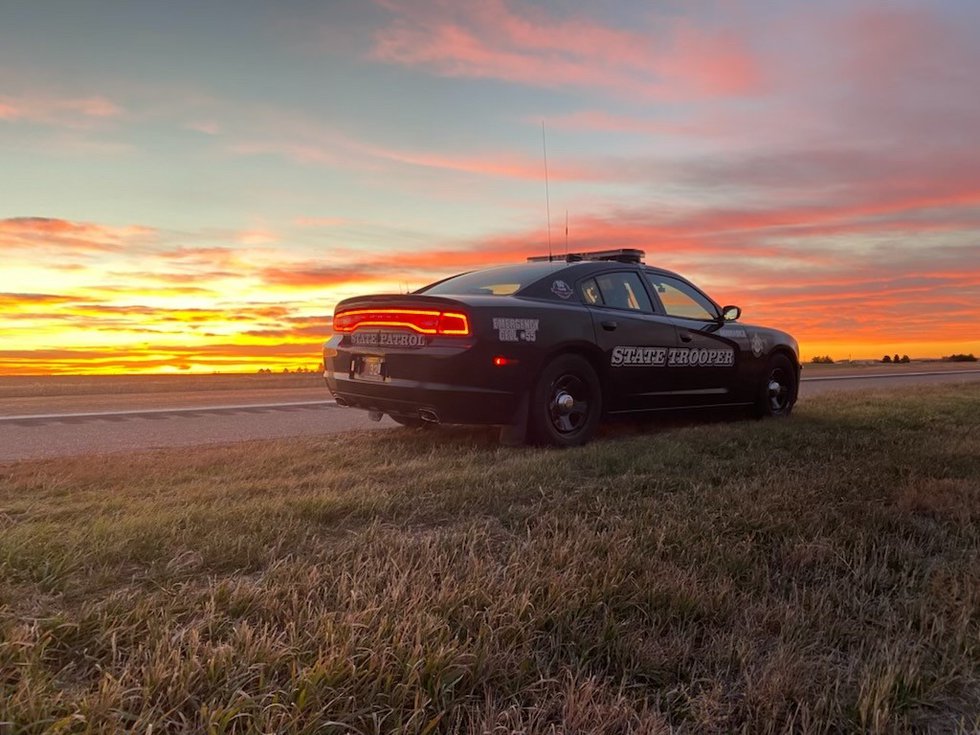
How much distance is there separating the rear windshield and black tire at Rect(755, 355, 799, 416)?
3124 mm

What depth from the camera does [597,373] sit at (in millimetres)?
5887

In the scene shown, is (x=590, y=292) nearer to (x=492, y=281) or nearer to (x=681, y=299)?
(x=492, y=281)

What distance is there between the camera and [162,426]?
7.36 metres

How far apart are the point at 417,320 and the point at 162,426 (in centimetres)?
377

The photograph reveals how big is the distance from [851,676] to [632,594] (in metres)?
0.66

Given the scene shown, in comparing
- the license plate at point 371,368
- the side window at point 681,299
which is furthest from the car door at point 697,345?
the license plate at point 371,368

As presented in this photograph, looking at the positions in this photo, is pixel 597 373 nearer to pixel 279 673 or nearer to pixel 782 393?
pixel 782 393

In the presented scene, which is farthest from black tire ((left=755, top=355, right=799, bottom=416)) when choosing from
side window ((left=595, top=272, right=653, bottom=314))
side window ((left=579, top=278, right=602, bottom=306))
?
side window ((left=579, top=278, right=602, bottom=306))

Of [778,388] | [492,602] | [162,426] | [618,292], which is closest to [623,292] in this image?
[618,292]

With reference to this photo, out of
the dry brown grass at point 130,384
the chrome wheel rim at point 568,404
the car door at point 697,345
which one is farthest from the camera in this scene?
the dry brown grass at point 130,384

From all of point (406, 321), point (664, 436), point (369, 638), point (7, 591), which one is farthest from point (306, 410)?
point (369, 638)

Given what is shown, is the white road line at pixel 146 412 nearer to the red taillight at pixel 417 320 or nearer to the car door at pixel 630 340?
the red taillight at pixel 417 320

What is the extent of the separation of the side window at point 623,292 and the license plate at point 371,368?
206 centimetres

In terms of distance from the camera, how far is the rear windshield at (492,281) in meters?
5.70
